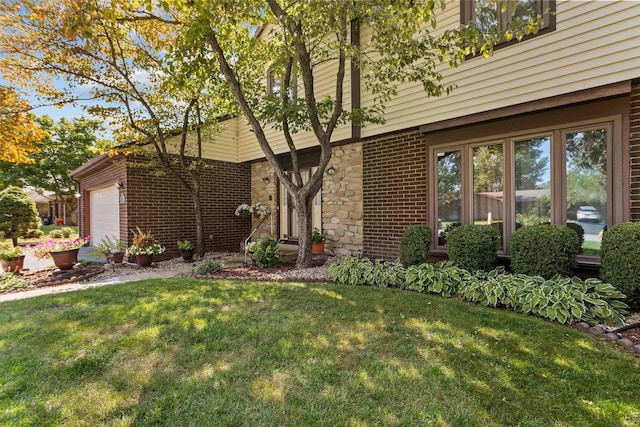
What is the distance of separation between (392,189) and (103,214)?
9231 mm

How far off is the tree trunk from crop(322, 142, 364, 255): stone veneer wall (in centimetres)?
148

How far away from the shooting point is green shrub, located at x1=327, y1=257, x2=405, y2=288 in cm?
492

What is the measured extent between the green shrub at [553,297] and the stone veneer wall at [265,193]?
626cm

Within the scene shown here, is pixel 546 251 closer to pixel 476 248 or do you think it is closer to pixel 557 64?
pixel 476 248

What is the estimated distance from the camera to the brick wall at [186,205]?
7902 mm

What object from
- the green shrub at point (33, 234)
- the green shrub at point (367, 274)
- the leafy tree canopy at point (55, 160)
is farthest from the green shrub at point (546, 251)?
the leafy tree canopy at point (55, 160)

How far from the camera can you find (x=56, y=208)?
94.1 feet

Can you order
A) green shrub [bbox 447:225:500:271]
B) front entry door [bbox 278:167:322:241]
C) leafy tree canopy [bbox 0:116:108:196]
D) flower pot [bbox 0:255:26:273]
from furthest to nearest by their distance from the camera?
leafy tree canopy [bbox 0:116:108:196] → front entry door [bbox 278:167:322:241] → flower pot [bbox 0:255:26:273] → green shrub [bbox 447:225:500:271]

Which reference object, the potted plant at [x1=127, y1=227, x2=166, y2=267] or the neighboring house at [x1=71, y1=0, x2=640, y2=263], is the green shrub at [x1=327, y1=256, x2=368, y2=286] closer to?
the neighboring house at [x1=71, y1=0, x2=640, y2=263]

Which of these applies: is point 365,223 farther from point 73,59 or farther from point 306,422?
point 73,59

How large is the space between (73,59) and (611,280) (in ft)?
30.8

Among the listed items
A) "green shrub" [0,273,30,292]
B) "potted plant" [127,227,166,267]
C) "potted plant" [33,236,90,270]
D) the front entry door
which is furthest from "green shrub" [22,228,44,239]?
the front entry door

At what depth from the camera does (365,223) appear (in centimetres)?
709

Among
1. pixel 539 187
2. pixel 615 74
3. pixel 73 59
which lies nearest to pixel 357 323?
pixel 539 187
